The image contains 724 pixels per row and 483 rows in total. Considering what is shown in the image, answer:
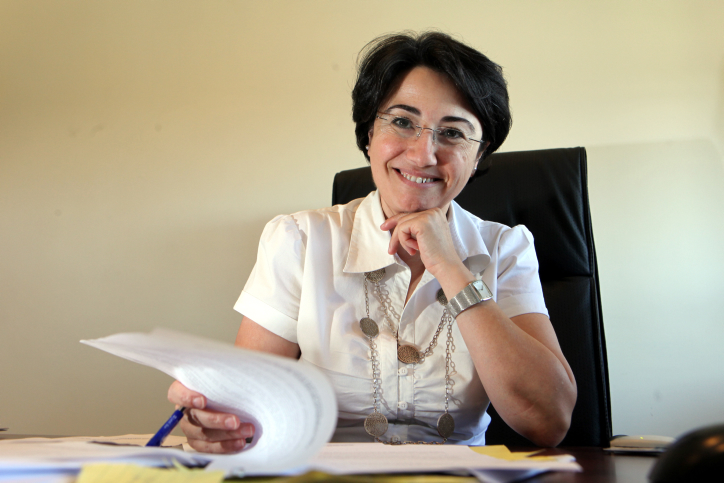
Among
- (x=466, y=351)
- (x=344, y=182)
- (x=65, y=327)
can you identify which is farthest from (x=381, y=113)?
(x=65, y=327)

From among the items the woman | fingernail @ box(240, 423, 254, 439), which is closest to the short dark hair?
the woman

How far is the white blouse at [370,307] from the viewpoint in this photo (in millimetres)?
1009

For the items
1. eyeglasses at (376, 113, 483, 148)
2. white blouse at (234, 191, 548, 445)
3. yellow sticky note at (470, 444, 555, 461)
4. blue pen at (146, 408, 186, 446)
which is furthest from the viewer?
eyeglasses at (376, 113, 483, 148)

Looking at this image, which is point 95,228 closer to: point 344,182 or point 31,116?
point 31,116

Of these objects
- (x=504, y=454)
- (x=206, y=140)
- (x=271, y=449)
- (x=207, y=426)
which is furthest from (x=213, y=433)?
(x=206, y=140)

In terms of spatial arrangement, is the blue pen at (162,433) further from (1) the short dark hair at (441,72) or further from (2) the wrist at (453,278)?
(1) the short dark hair at (441,72)

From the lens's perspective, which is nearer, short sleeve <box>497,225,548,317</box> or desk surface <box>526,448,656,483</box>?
desk surface <box>526,448,656,483</box>

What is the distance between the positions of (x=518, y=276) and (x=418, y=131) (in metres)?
0.36

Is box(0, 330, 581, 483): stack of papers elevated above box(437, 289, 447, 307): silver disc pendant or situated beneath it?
situated beneath

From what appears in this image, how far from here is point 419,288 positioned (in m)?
1.07

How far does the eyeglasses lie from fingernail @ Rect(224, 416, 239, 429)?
67cm

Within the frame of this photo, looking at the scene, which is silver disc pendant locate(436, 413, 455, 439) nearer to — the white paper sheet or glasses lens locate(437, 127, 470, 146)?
the white paper sheet

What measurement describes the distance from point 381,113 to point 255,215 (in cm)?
83

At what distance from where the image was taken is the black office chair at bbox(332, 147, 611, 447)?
1.19 meters
